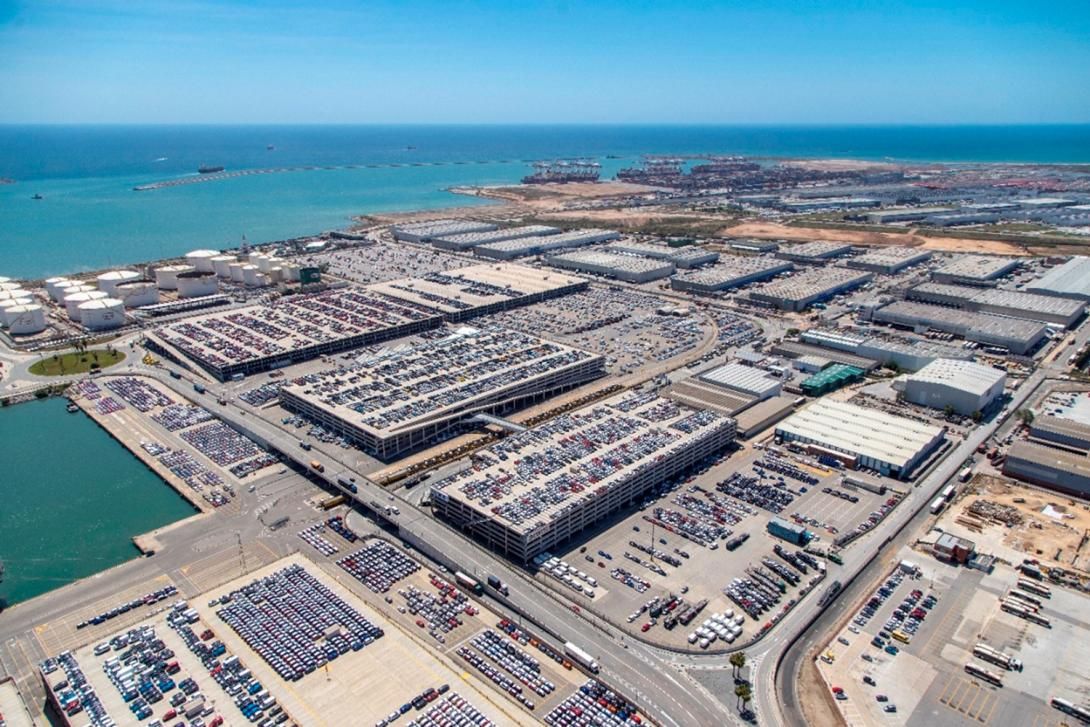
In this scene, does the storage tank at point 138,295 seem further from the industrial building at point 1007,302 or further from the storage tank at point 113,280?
the industrial building at point 1007,302

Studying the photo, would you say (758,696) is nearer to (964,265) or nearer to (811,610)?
(811,610)

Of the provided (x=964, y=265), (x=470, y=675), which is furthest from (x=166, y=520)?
(x=964, y=265)

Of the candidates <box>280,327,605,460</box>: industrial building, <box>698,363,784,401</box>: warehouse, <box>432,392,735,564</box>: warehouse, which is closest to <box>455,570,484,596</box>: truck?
<box>432,392,735,564</box>: warehouse

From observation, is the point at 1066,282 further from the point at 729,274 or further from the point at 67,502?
the point at 67,502

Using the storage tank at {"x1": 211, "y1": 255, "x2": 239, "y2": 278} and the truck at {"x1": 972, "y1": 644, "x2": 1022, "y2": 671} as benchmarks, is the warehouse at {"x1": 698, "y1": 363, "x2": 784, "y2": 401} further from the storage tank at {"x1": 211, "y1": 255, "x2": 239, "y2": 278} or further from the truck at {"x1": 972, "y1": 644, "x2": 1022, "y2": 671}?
the storage tank at {"x1": 211, "y1": 255, "x2": 239, "y2": 278}

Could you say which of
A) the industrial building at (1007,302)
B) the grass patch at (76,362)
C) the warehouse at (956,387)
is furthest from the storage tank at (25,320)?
the industrial building at (1007,302)
